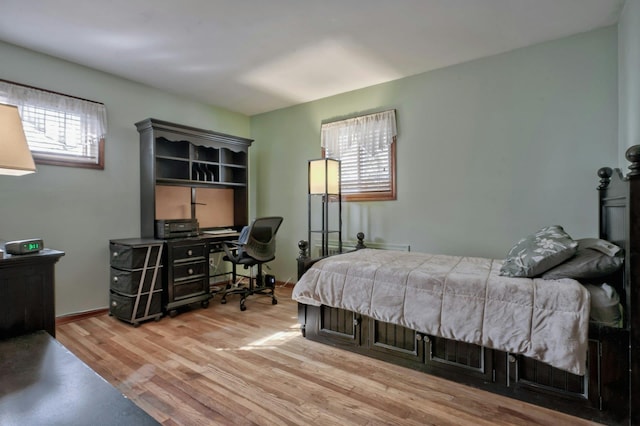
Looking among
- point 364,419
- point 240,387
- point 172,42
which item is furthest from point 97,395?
point 172,42

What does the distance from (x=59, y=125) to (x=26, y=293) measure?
233 cm

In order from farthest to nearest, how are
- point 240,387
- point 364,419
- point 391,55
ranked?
point 391,55, point 240,387, point 364,419

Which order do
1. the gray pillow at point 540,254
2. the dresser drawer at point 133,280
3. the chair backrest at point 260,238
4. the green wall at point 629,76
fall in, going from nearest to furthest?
the gray pillow at point 540,254 → the green wall at point 629,76 → the dresser drawer at point 133,280 → the chair backrest at point 260,238

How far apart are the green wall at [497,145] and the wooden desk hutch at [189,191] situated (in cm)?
161

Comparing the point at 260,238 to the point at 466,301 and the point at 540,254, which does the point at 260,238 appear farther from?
the point at 540,254

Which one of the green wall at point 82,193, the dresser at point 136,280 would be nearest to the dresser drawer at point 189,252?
the dresser at point 136,280

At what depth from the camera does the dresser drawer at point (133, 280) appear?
10.2 ft

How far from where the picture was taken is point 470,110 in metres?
3.27

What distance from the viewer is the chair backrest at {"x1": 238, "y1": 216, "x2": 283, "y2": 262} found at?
3.64 meters

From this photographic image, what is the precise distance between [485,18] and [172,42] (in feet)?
8.67

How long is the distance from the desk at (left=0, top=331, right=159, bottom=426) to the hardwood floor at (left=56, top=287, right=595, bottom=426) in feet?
2.45

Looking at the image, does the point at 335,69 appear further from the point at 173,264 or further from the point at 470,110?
the point at 173,264

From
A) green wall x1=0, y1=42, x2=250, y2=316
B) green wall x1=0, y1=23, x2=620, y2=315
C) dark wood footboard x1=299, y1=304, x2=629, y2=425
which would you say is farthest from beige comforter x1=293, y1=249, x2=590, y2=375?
green wall x1=0, y1=42, x2=250, y2=316

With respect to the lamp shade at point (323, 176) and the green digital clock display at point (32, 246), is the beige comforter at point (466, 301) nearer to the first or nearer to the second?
the lamp shade at point (323, 176)
